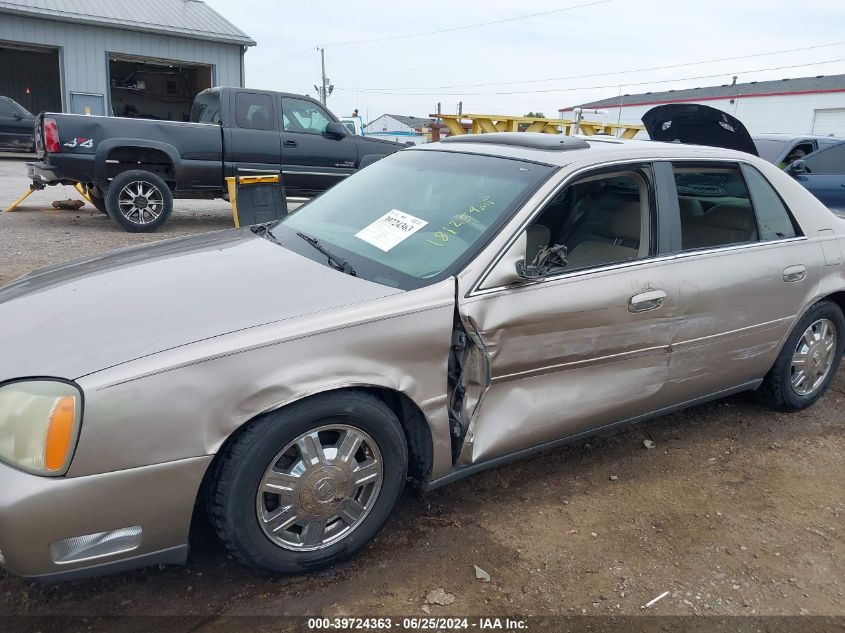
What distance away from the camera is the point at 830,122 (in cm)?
3488

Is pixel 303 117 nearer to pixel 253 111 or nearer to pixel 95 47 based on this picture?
pixel 253 111

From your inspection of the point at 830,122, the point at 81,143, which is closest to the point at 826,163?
A: the point at 81,143

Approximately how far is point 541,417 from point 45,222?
Answer: 926 cm

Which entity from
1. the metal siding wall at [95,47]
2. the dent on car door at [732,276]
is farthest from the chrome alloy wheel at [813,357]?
the metal siding wall at [95,47]

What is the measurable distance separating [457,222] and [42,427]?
1755 millimetres

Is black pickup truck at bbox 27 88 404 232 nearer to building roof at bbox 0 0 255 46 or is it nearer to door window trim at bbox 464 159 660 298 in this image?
door window trim at bbox 464 159 660 298

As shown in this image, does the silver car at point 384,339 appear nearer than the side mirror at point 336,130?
Yes

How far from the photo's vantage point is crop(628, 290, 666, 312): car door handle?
310 cm

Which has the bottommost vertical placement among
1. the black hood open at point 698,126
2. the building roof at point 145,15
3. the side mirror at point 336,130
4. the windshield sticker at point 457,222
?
the windshield sticker at point 457,222

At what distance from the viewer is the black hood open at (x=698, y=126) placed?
5230mm

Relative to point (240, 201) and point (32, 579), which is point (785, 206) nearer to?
point (32, 579)

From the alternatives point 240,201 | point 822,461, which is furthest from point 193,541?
point 240,201

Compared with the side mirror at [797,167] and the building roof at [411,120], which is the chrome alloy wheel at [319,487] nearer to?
the side mirror at [797,167]

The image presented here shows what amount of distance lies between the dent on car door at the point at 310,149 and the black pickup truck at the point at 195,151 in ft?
0.05
